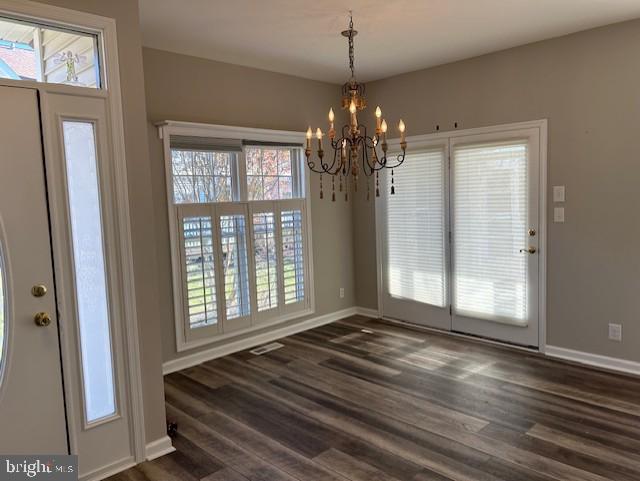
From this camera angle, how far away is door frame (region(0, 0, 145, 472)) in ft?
7.78

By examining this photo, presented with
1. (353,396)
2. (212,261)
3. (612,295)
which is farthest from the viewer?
(212,261)

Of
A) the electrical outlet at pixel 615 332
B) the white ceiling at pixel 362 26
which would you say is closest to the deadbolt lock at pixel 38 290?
the white ceiling at pixel 362 26

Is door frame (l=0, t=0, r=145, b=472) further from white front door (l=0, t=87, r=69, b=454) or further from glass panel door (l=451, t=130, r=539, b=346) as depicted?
glass panel door (l=451, t=130, r=539, b=346)

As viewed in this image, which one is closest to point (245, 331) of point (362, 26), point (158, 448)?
point (158, 448)

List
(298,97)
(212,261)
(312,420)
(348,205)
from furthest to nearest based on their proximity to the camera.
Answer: (348,205)
(298,97)
(212,261)
(312,420)

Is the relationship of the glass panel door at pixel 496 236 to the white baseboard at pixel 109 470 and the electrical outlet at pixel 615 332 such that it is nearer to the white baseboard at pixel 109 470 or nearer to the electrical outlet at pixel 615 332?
the electrical outlet at pixel 615 332

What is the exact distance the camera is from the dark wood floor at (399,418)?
265 centimetres

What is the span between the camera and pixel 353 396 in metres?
3.60

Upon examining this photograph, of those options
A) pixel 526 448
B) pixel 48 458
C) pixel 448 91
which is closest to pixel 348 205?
pixel 448 91

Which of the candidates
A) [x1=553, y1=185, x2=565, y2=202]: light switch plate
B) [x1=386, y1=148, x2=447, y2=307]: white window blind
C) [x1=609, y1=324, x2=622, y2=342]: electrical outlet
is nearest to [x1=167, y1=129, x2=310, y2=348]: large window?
[x1=386, y1=148, x2=447, y2=307]: white window blind

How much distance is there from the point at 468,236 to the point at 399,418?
85.6 inches

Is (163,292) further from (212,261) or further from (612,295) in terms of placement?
(612,295)

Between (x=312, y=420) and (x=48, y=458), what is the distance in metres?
1.54

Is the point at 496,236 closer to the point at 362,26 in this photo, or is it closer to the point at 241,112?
the point at 362,26
